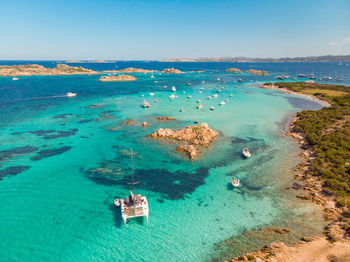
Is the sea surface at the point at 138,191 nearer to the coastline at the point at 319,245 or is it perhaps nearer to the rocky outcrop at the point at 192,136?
the coastline at the point at 319,245

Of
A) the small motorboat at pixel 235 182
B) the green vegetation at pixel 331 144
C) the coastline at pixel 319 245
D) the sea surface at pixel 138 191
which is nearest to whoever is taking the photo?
the coastline at pixel 319 245

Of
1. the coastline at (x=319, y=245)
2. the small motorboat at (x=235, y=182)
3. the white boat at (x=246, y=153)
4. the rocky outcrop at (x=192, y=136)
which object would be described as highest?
the rocky outcrop at (x=192, y=136)

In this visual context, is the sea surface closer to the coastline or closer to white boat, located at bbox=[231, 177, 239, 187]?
white boat, located at bbox=[231, 177, 239, 187]

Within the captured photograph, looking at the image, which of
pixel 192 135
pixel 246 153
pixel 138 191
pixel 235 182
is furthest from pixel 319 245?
pixel 192 135

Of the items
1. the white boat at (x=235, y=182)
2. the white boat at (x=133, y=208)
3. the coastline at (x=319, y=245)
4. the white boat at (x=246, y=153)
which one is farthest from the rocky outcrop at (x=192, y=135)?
the white boat at (x=133, y=208)

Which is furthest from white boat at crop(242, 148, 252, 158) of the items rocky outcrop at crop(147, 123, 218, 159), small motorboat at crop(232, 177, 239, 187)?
small motorboat at crop(232, 177, 239, 187)

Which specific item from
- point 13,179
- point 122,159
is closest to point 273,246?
point 122,159
